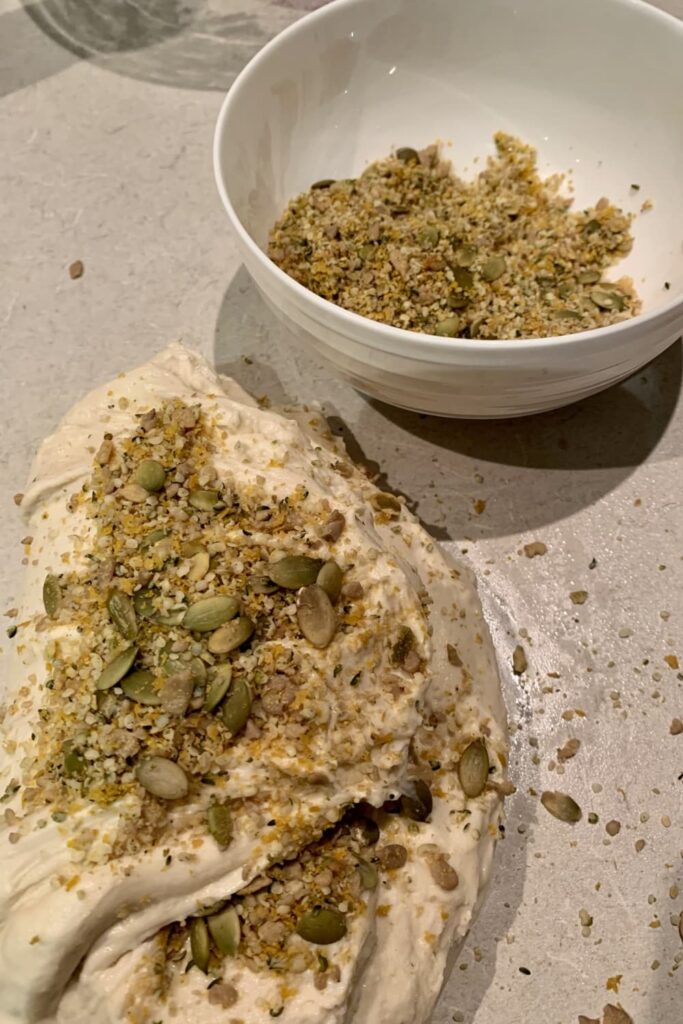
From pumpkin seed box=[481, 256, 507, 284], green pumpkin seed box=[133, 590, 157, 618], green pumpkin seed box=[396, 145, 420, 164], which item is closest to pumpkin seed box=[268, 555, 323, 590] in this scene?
green pumpkin seed box=[133, 590, 157, 618]

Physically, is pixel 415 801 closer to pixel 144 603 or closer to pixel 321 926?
pixel 321 926

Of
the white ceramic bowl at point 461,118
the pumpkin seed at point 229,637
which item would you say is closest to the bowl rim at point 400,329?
the white ceramic bowl at point 461,118

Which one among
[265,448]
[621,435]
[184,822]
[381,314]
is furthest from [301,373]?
[184,822]

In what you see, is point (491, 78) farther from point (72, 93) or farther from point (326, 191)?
point (72, 93)

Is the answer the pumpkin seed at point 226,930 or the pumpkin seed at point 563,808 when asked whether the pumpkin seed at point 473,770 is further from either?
the pumpkin seed at point 226,930

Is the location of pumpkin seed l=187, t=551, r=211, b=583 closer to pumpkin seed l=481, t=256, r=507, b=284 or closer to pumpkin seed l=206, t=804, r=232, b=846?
pumpkin seed l=206, t=804, r=232, b=846
